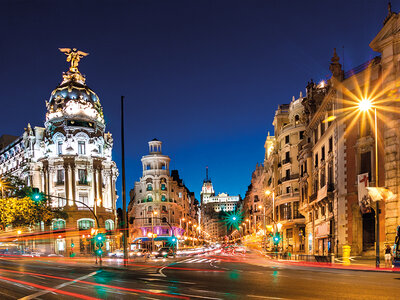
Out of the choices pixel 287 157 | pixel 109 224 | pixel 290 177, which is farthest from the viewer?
pixel 109 224

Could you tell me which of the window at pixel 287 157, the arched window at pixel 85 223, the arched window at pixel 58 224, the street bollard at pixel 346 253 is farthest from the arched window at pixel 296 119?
the arched window at pixel 58 224

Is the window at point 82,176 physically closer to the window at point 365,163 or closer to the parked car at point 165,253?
the parked car at point 165,253

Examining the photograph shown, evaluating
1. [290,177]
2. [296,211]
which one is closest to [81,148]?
[290,177]

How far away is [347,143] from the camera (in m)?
36.5

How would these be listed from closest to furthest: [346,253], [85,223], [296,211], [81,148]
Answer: [346,253] < [296,211] < [85,223] < [81,148]

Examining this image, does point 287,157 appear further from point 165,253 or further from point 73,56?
point 73,56

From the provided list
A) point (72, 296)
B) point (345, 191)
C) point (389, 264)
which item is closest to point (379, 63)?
point (345, 191)

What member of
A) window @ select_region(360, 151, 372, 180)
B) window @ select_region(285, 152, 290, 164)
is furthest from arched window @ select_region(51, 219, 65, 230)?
window @ select_region(360, 151, 372, 180)

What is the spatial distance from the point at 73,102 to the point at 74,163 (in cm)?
1229

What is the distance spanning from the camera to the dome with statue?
86.4m

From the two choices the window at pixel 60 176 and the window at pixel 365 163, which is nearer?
the window at pixel 365 163

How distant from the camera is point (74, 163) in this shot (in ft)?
277

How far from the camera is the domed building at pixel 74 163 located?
8244cm

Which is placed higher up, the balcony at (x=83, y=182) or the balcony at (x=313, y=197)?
the balcony at (x=83, y=182)
